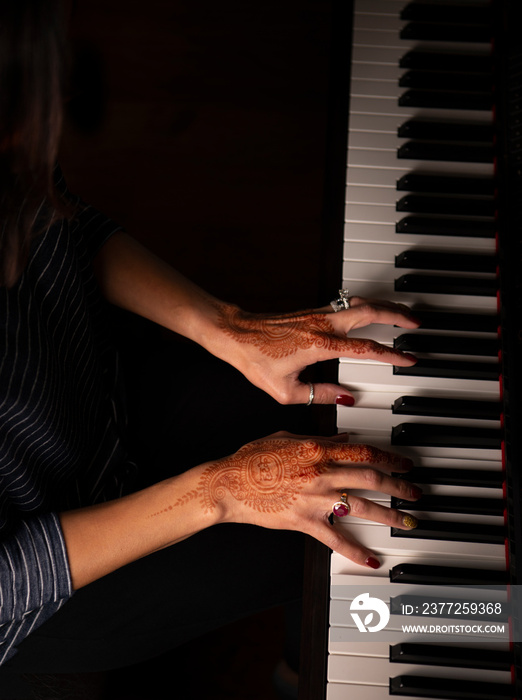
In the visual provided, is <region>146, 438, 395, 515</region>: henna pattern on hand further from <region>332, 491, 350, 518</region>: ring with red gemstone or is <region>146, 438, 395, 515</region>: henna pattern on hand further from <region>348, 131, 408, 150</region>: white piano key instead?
<region>348, 131, 408, 150</region>: white piano key

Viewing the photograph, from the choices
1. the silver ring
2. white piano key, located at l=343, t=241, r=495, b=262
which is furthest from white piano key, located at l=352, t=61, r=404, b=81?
the silver ring

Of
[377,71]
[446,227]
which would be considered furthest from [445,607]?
[377,71]

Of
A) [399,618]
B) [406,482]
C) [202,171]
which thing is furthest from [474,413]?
[202,171]

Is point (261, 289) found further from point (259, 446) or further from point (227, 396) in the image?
point (259, 446)

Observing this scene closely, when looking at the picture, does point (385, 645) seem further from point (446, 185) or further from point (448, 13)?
point (448, 13)

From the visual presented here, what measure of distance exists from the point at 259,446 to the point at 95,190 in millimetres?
1399

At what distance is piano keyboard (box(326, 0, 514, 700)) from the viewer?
0.84 m

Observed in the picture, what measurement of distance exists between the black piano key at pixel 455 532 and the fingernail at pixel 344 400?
0.18 metres

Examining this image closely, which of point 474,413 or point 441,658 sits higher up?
point 474,413

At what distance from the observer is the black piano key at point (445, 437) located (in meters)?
0.91

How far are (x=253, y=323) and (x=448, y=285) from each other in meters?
0.32

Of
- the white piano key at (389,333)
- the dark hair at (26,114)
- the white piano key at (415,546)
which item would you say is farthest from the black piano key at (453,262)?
the dark hair at (26,114)

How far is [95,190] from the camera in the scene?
203 centimetres

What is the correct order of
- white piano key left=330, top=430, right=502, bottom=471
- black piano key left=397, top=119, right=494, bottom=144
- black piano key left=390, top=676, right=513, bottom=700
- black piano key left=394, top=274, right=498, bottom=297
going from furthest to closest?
1. black piano key left=397, top=119, right=494, bottom=144
2. black piano key left=394, top=274, right=498, bottom=297
3. white piano key left=330, top=430, right=502, bottom=471
4. black piano key left=390, top=676, right=513, bottom=700
